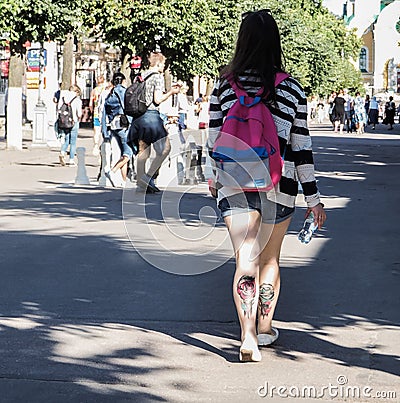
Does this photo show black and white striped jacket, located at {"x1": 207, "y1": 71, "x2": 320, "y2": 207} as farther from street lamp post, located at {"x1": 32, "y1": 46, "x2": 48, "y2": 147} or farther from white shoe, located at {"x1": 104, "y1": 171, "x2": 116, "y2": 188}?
street lamp post, located at {"x1": 32, "y1": 46, "x2": 48, "y2": 147}

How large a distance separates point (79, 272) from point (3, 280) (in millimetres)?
699

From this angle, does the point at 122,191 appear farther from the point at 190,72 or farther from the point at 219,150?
the point at 190,72

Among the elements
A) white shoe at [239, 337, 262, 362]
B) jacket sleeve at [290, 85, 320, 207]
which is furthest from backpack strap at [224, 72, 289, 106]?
white shoe at [239, 337, 262, 362]

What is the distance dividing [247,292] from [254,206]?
48 centimetres

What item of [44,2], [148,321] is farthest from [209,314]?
[44,2]

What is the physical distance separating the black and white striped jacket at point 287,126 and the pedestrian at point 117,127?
35.3ft

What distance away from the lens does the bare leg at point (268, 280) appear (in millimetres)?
6383

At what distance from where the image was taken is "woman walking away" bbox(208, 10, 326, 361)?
6.09 m

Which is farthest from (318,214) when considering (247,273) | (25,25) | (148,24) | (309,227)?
(148,24)

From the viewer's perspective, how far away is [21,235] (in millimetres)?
11484

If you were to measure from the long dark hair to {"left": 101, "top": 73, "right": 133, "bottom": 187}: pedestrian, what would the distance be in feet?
35.8

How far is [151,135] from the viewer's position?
15969 mm

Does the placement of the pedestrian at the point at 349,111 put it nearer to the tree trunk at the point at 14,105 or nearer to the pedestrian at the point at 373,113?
the pedestrian at the point at 373,113

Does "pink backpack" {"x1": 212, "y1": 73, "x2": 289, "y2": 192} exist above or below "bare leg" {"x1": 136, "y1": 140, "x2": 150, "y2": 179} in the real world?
above
